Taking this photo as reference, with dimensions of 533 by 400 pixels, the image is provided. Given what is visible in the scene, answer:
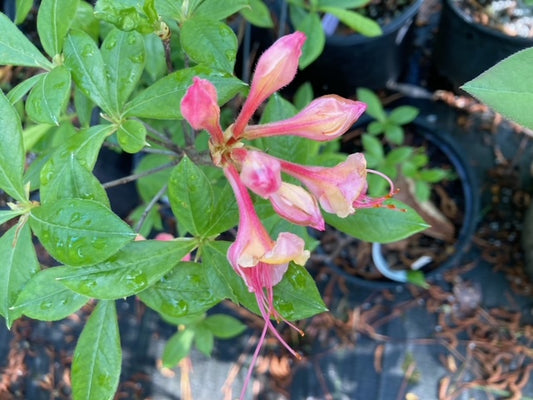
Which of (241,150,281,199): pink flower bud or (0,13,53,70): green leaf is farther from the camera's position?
(0,13,53,70): green leaf

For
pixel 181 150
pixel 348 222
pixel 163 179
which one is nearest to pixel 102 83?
pixel 181 150

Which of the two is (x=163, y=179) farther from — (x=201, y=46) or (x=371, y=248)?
(x=371, y=248)

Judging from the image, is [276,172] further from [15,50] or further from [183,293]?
[15,50]

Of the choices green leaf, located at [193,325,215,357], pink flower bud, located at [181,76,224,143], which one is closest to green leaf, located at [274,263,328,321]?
pink flower bud, located at [181,76,224,143]

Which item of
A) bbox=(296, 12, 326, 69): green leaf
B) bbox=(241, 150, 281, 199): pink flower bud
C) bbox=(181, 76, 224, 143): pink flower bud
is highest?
bbox=(181, 76, 224, 143): pink flower bud

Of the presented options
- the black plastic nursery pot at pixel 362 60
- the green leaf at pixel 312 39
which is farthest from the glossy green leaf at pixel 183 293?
the black plastic nursery pot at pixel 362 60

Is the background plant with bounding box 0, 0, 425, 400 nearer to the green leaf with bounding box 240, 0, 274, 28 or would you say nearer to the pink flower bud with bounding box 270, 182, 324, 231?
the pink flower bud with bounding box 270, 182, 324, 231
